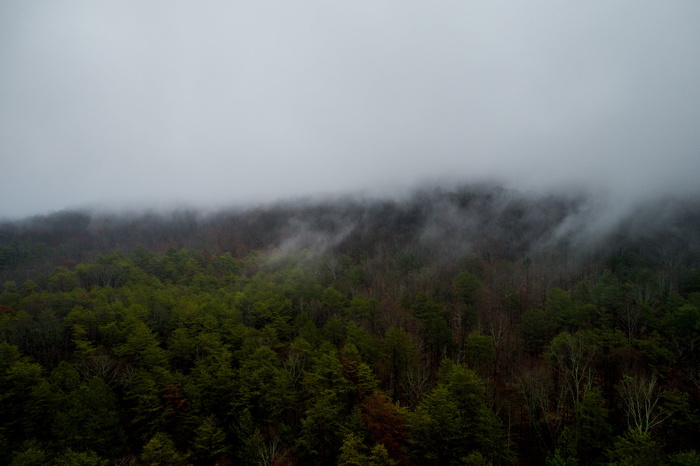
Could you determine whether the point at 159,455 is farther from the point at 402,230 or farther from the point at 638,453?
the point at 402,230

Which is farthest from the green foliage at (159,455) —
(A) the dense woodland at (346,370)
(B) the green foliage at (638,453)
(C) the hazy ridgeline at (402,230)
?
(C) the hazy ridgeline at (402,230)

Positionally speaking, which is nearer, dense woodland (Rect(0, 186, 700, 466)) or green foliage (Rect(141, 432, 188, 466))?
green foliage (Rect(141, 432, 188, 466))

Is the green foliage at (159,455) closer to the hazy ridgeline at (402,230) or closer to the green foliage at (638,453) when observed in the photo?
the green foliage at (638,453)

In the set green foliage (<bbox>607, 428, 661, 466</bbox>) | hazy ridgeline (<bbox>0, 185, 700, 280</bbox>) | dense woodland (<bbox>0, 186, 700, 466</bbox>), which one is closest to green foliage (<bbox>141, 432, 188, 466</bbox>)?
dense woodland (<bbox>0, 186, 700, 466</bbox>)

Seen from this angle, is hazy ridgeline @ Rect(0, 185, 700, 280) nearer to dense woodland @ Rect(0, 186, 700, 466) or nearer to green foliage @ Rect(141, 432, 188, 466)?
dense woodland @ Rect(0, 186, 700, 466)

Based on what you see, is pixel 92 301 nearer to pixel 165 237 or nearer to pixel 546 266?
pixel 546 266

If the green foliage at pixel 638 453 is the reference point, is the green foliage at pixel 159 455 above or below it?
below

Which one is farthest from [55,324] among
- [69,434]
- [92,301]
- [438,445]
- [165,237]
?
[165,237]

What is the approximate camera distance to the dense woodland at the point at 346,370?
67.1ft

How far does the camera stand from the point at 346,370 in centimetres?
2720

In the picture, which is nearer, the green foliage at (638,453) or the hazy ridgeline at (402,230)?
the green foliage at (638,453)

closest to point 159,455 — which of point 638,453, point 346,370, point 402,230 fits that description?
point 346,370

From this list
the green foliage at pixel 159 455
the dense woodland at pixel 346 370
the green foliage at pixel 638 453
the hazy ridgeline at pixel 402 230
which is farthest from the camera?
the hazy ridgeline at pixel 402 230

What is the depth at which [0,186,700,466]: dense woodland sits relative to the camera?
67.1 feet
